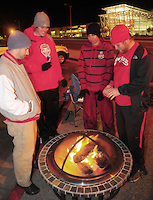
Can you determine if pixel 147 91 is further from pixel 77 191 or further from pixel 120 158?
pixel 77 191

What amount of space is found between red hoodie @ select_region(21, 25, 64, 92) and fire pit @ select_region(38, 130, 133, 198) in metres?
1.20

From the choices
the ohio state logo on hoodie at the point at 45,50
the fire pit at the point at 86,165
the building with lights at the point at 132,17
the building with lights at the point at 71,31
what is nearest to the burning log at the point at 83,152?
the fire pit at the point at 86,165

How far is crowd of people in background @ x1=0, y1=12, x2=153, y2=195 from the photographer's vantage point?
2018 millimetres

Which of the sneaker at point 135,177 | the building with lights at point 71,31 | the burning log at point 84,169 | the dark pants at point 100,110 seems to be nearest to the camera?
the burning log at point 84,169

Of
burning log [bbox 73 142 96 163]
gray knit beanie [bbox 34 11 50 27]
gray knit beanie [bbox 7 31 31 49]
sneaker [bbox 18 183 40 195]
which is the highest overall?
gray knit beanie [bbox 34 11 50 27]

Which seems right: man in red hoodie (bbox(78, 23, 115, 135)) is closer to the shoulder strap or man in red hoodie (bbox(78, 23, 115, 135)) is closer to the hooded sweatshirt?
the shoulder strap

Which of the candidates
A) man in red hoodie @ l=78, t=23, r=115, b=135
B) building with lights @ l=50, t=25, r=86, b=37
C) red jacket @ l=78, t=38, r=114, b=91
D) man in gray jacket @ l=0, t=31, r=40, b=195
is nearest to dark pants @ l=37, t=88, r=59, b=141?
man in red hoodie @ l=78, t=23, r=115, b=135

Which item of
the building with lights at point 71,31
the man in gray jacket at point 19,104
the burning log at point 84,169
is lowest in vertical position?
the burning log at point 84,169

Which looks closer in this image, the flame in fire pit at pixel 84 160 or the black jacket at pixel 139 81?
the flame in fire pit at pixel 84 160

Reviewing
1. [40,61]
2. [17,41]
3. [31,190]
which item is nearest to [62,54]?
[40,61]

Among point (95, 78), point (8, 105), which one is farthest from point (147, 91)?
point (8, 105)

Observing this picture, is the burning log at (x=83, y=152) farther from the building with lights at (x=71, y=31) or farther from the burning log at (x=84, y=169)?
the building with lights at (x=71, y=31)

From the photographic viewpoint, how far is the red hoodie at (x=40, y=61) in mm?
2998

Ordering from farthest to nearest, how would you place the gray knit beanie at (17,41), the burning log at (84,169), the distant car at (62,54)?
the distant car at (62,54), the gray knit beanie at (17,41), the burning log at (84,169)
